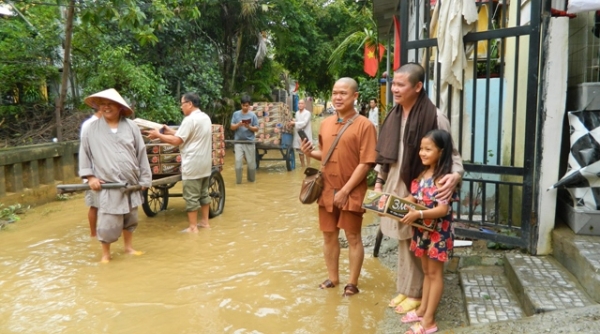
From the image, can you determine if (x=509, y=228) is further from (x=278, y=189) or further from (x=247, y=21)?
(x=247, y=21)

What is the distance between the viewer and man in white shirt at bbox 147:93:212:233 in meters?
6.30

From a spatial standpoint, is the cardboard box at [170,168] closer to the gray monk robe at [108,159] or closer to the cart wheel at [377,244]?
the gray monk robe at [108,159]

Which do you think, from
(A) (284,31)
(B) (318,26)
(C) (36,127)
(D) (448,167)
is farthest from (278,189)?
(B) (318,26)

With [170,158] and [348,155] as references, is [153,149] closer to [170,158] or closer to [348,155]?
[170,158]

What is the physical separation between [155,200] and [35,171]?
Result: 6.86 feet

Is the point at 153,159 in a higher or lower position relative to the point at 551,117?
lower

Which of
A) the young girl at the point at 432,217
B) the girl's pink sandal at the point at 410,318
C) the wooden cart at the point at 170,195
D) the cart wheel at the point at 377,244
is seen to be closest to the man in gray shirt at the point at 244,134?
the wooden cart at the point at 170,195

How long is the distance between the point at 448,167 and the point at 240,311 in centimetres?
204

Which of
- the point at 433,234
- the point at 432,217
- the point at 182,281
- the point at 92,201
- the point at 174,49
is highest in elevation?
the point at 174,49

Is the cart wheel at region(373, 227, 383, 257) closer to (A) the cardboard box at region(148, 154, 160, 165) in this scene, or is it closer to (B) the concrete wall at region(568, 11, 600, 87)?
(B) the concrete wall at region(568, 11, 600, 87)

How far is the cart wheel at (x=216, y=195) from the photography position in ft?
24.2

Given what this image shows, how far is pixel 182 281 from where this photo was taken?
4840 mm

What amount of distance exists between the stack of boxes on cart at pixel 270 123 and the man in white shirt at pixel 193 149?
4.99 metres

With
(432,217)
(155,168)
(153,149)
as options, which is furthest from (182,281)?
(432,217)
